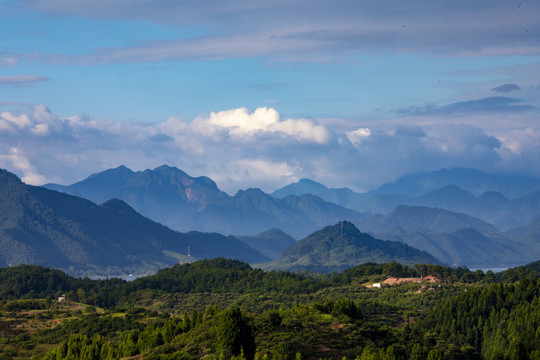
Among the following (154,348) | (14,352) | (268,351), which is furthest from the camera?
(14,352)

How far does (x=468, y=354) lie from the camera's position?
536 feet

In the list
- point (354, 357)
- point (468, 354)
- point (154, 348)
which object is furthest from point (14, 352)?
point (468, 354)

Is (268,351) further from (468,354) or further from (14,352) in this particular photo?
(14,352)

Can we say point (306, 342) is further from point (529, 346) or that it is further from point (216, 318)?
point (529, 346)

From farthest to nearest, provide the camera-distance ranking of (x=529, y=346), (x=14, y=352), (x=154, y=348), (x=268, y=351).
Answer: (x=14, y=352), (x=529, y=346), (x=154, y=348), (x=268, y=351)

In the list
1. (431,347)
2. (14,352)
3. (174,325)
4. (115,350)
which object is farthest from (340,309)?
(14,352)

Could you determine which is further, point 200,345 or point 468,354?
point 468,354

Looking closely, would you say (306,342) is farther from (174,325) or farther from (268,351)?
(174,325)

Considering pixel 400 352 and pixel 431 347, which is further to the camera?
pixel 431 347

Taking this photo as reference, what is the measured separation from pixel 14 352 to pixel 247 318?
64.1 meters

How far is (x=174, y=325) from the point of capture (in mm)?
167750

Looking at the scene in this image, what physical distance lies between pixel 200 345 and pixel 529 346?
6663cm

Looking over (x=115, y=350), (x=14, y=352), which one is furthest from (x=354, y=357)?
(x=14, y=352)

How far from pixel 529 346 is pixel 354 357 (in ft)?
139
